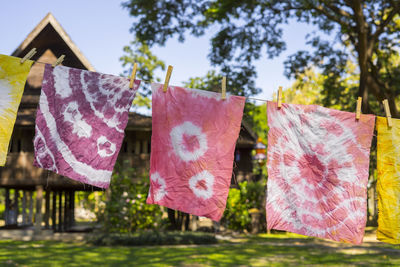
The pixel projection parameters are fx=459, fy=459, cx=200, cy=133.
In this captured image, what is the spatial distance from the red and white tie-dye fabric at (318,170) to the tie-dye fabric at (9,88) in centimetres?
296

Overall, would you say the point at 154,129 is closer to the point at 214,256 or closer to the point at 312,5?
the point at 214,256

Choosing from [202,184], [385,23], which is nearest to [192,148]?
[202,184]

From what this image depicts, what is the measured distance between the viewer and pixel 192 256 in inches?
468

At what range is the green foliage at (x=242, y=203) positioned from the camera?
20.7 meters

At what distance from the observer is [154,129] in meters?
5.48

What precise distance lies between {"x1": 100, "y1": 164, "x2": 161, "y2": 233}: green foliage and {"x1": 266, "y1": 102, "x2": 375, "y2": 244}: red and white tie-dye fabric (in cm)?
1108

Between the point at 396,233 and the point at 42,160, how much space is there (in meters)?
4.32

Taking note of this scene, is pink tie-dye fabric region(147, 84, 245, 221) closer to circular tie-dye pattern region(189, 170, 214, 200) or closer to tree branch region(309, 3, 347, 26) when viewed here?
circular tie-dye pattern region(189, 170, 214, 200)

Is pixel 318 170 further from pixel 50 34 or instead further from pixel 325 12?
pixel 50 34

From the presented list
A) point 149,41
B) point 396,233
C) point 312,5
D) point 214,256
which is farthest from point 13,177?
point 396,233

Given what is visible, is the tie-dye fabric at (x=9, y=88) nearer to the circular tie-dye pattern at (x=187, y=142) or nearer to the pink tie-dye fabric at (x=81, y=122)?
the pink tie-dye fabric at (x=81, y=122)

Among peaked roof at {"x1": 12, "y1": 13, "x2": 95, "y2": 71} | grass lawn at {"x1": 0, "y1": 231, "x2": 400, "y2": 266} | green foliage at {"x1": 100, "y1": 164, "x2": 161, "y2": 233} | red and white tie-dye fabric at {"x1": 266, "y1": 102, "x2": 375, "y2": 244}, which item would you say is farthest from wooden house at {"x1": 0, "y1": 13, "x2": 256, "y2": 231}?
red and white tie-dye fabric at {"x1": 266, "y1": 102, "x2": 375, "y2": 244}

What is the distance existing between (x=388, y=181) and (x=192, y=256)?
23.4 ft

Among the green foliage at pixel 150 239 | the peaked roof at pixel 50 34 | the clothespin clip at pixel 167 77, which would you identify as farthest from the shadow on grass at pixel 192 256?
the peaked roof at pixel 50 34
